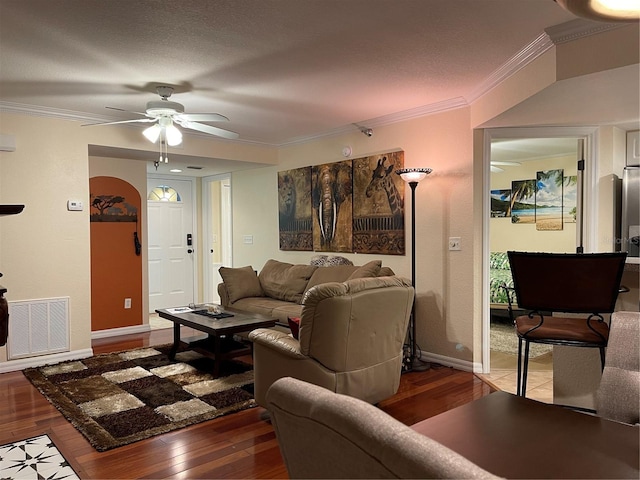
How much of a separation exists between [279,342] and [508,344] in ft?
10.6

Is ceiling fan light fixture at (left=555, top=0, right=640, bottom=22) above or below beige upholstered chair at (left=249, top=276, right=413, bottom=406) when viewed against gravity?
above

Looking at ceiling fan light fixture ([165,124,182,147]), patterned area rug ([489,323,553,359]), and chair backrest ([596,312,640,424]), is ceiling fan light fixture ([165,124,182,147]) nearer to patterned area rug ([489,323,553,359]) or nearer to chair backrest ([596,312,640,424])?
→ chair backrest ([596,312,640,424])

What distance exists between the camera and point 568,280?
2.34m

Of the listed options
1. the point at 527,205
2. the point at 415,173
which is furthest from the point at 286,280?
the point at 527,205

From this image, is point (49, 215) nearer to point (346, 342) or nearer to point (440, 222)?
point (346, 342)

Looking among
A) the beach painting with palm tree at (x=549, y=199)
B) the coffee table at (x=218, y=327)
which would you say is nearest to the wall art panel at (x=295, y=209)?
the coffee table at (x=218, y=327)

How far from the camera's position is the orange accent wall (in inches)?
221

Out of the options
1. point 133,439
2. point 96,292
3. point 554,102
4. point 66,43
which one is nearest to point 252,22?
point 66,43

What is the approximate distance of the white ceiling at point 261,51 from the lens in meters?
2.41

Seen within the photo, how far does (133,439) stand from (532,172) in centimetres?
623

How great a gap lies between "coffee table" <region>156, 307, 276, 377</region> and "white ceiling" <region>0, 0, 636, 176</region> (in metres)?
1.94

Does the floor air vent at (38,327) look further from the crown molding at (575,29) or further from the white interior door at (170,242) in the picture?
the crown molding at (575,29)

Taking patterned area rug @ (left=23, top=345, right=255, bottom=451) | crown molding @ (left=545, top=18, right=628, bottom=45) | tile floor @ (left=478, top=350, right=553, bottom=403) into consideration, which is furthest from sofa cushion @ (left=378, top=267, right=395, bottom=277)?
crown molding @ (left=545, top=18, right=628, bottom=45)

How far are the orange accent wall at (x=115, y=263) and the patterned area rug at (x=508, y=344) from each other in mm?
4362
